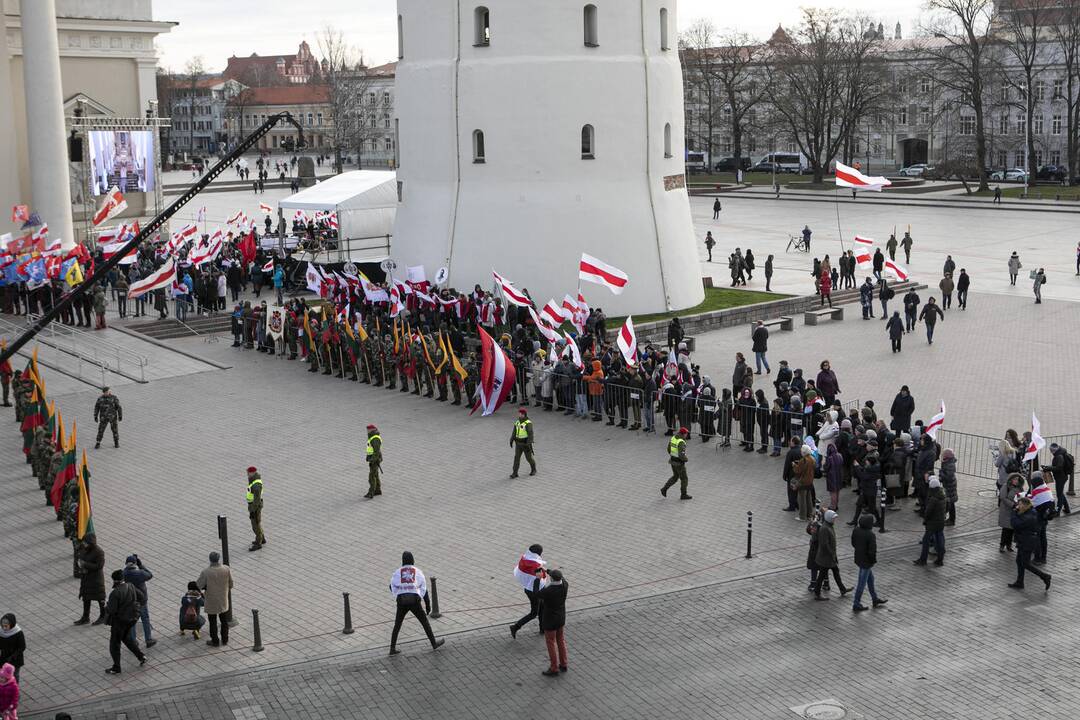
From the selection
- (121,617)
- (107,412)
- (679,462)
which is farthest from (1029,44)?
(121,617)

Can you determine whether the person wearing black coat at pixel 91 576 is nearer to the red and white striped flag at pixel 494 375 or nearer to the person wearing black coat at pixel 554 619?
the person wearing black coat at pixel 554 619

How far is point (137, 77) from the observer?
57156mm

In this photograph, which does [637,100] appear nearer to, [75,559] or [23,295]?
[23,295]

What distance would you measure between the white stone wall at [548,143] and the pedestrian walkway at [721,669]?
20966mm

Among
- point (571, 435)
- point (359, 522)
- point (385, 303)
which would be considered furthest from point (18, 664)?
point (385, 303)

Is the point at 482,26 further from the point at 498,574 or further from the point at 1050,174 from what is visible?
the point at 1050,174

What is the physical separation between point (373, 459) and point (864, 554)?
28.5ft

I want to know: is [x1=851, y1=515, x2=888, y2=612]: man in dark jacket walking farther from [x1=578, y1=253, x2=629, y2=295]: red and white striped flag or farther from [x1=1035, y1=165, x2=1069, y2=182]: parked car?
[x1=1035, y1=165, x2=1069, y2=182]: parked car

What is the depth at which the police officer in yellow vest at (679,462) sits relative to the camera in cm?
2131

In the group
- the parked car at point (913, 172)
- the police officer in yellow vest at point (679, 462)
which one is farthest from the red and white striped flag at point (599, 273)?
the parked car at point (913, 172)

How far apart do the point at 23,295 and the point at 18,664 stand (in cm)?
2762

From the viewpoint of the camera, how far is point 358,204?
157ft

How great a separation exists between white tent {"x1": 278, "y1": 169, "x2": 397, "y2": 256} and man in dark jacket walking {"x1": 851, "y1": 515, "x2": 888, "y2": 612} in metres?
32.5

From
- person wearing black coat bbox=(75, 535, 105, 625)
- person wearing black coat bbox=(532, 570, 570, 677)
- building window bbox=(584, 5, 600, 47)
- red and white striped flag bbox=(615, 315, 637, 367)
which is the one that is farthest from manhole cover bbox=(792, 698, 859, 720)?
building window bbox=(584, 5, 600, 47)
